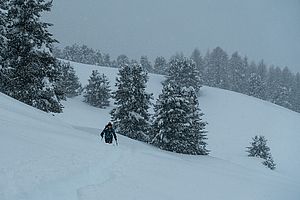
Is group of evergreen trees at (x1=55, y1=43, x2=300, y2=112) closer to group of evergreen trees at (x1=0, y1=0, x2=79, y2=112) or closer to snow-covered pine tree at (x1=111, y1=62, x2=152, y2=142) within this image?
snow-covered pine tree at (x1=111, y1=62, x2=152, y2=142)

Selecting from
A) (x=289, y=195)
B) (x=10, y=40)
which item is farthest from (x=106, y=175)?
(x=10, y=40)

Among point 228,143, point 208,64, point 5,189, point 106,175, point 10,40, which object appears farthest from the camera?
point 208,64

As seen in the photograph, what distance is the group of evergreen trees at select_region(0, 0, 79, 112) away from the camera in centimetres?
2406

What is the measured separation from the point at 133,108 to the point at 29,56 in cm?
1345

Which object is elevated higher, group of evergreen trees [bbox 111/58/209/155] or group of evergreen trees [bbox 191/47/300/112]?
group of evergreen trees [bbox 191/47/300/112]

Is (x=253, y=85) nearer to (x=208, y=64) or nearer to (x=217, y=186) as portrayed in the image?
(x=208, y=64)

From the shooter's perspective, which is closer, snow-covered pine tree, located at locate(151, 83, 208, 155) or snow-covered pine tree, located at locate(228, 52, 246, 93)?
snow-covered pine tree, located at locate(151, 83, 208, 155)

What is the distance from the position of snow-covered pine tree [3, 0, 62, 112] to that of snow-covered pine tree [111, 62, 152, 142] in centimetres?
1058

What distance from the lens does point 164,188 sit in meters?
14.1

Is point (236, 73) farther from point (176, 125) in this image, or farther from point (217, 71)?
point (176, 125)

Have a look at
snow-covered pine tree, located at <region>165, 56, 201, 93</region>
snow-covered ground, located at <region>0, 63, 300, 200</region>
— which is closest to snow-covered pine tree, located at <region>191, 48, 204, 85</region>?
snow-covered pine tree, located at <region>165, 56, 201, 93</region>

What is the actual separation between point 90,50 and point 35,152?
11669cm

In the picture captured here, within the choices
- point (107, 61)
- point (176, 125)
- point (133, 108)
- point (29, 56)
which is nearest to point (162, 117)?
point (176, 125)

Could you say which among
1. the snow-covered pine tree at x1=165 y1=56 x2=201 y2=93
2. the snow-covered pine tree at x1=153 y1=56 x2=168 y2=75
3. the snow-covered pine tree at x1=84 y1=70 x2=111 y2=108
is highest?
the snow-covered pine tree at x1=153 y1=56 x2=168 y2=75
